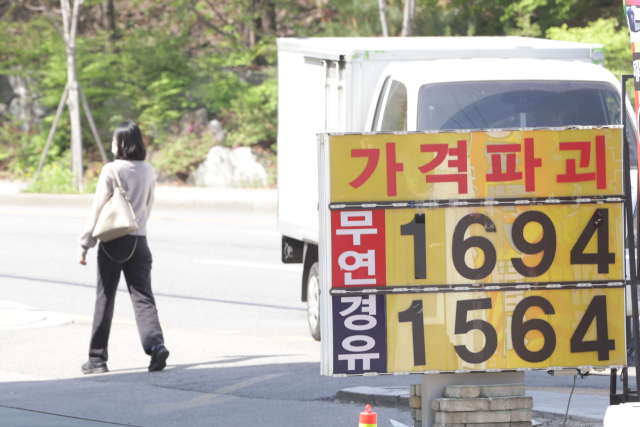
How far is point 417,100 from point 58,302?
18.0 feet

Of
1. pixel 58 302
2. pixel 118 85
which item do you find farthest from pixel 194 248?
pixel 118 85

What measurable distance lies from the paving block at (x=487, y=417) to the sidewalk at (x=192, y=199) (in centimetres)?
1571

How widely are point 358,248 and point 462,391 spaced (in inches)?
34.8

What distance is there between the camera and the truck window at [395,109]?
771 cm

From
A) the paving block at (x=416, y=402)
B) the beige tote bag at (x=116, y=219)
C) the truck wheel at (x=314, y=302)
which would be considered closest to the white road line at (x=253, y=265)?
the truck wheel at (x=314, y=302)

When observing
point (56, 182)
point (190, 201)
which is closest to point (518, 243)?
point (190, 201)

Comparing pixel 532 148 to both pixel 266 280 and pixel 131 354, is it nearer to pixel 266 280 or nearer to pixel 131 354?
pixel 131 354

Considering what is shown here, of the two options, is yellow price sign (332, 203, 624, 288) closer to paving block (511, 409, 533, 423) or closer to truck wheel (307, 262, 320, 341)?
paving block (511, 409, 533, 423)

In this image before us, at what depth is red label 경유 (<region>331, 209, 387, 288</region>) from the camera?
4406mm

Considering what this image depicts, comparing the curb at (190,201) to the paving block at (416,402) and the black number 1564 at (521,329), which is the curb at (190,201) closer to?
the paving block at (416,402)

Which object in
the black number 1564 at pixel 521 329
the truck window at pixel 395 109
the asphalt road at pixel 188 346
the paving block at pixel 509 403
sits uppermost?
the truck window at pixel 395 109

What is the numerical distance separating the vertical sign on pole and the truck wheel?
4.32 m

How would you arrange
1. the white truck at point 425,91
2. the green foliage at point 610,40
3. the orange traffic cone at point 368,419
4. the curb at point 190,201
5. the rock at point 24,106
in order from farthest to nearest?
1. the rock at point 24,106
2. the green foliage at point 610,40
3. the curb at point 190,201
4. the white truck at point 425,91
5. the orange traffic cone at point 368,419

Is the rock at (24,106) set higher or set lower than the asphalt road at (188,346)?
higher
